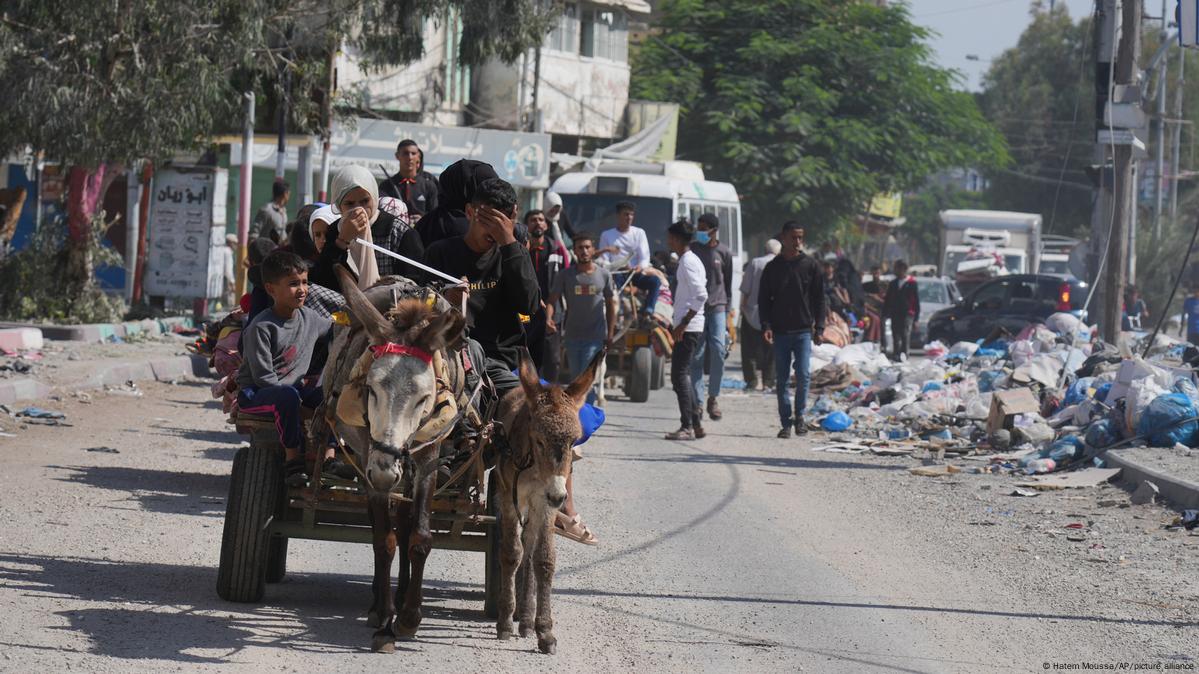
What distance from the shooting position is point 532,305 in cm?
715

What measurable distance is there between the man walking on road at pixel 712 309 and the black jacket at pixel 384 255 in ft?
25.1

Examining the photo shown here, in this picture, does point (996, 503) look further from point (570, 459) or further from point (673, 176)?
point (673, 176)

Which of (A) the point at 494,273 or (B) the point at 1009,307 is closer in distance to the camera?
(A) the point at 494,273

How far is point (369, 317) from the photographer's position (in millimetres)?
6090

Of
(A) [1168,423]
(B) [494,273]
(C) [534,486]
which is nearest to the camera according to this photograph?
(C) [534,486]

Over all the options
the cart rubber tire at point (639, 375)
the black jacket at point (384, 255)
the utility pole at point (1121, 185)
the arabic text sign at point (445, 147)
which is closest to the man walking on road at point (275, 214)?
the cart rubber tire at point (639, 375)

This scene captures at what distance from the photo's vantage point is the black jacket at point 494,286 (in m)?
7.07

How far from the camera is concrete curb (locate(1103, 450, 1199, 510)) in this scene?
11.2m

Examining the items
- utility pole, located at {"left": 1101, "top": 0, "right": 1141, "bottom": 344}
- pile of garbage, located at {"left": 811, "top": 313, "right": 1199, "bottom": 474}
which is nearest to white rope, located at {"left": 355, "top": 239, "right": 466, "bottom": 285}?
pile of garbage, located at {"left": 811, "top": 313, "right": 1199, "bottom": 474}

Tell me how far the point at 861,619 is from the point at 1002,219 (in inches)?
1761

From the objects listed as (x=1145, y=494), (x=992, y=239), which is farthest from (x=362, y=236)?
(x=992, y=239)

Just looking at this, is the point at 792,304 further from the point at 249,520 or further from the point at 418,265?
the point at 249,520

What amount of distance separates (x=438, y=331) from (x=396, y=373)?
0.80 feet

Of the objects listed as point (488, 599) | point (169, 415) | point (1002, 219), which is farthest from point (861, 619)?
point (1002, 219)
